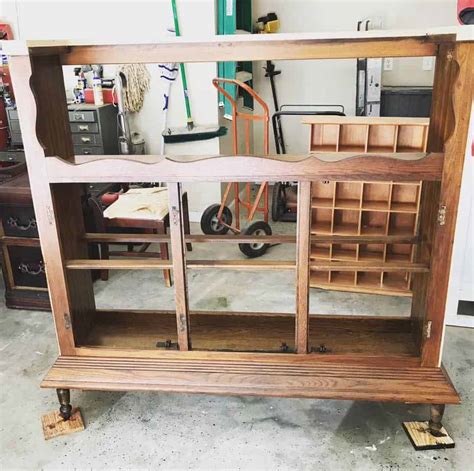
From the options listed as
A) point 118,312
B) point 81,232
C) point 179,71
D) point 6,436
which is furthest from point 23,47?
point 179,71

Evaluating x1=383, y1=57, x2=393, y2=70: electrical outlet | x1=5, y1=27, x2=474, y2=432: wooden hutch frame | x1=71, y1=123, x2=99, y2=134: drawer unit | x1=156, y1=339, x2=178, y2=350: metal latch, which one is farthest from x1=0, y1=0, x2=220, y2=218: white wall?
x1=156, y1=339, x2=178, y2=350: metal latch

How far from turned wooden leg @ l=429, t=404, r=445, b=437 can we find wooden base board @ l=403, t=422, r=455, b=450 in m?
0.02

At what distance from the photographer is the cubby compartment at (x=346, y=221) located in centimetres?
294

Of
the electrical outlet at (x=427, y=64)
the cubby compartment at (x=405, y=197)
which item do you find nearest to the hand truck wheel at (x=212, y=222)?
the cubby compartment at (x=405, y=197)

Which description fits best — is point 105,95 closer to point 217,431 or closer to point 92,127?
point 92,127

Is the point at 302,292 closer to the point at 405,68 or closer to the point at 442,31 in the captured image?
the point at 442,31

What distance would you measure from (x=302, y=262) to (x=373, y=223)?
138cm

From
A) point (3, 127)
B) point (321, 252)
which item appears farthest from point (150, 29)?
point (321, 252)

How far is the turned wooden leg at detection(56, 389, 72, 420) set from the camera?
1.88 m

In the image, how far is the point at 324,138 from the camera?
2.85 metres

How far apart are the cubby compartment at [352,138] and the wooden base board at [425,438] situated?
150 cm

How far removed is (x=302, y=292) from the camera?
174 cm

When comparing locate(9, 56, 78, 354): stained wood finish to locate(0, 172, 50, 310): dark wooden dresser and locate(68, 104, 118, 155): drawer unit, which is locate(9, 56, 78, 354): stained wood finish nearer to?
locate(0, 172, 50, 310): dark wooden dresser

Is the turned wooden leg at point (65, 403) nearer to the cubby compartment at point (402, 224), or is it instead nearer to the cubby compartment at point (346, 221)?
the cubby compartment at point (346, 221)
